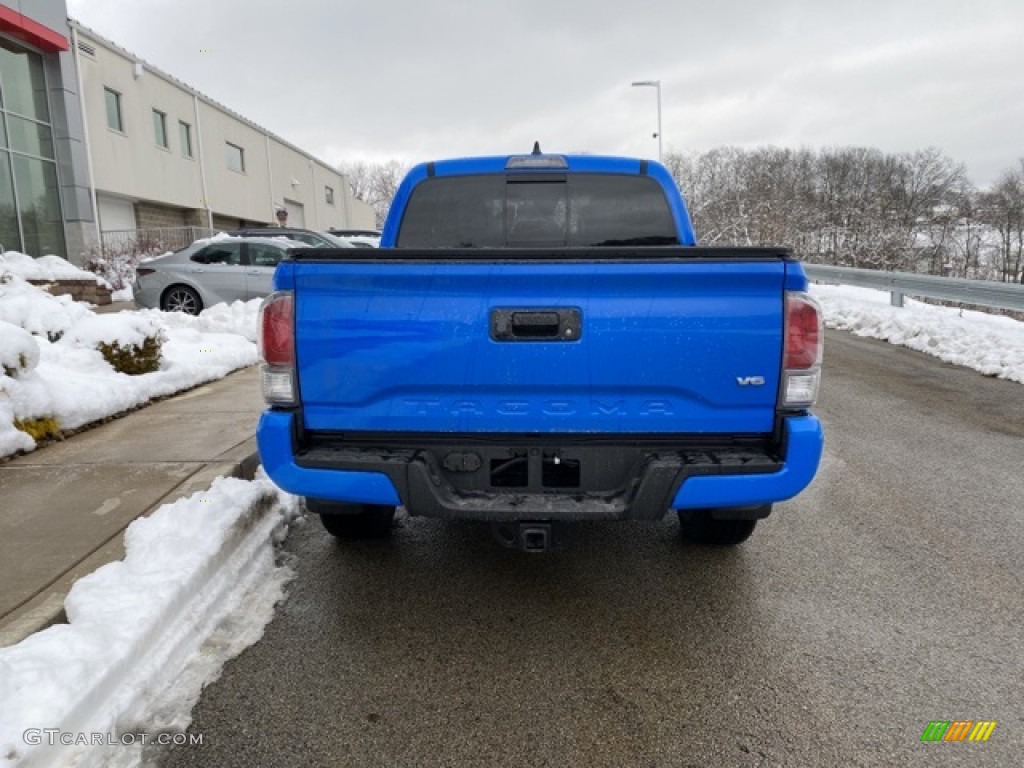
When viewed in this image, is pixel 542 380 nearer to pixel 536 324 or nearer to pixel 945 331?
pixel 536 324

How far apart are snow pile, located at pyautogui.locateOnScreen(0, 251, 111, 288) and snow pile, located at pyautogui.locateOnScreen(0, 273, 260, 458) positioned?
3.07m

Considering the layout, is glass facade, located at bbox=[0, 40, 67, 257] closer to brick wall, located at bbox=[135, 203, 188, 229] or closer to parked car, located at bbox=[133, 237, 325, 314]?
brick wall, located at bbox=[135, 203, 188, 229]

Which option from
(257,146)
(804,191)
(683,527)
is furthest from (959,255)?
(683,527)

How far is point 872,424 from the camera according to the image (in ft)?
19.9

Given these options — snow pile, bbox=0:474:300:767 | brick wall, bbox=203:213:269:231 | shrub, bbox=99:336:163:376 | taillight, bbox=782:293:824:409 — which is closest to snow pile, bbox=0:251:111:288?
shrub, bbox=99:336:163:376

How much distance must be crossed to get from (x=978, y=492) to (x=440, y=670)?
3.85 metres

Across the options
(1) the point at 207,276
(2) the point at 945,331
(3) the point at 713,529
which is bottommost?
(3) the point at 713,529

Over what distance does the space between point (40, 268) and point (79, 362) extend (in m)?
6.54

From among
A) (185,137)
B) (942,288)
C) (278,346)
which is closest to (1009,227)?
(942,288)

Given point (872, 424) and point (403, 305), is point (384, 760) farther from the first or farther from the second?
point (872, 424)

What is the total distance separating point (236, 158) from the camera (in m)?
30.0

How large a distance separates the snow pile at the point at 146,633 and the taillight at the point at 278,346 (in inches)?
37.3

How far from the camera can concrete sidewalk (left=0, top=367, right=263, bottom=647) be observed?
2.85 m

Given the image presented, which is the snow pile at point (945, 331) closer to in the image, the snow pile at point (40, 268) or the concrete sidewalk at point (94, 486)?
the concrete sidewalk at point (94, 486)
